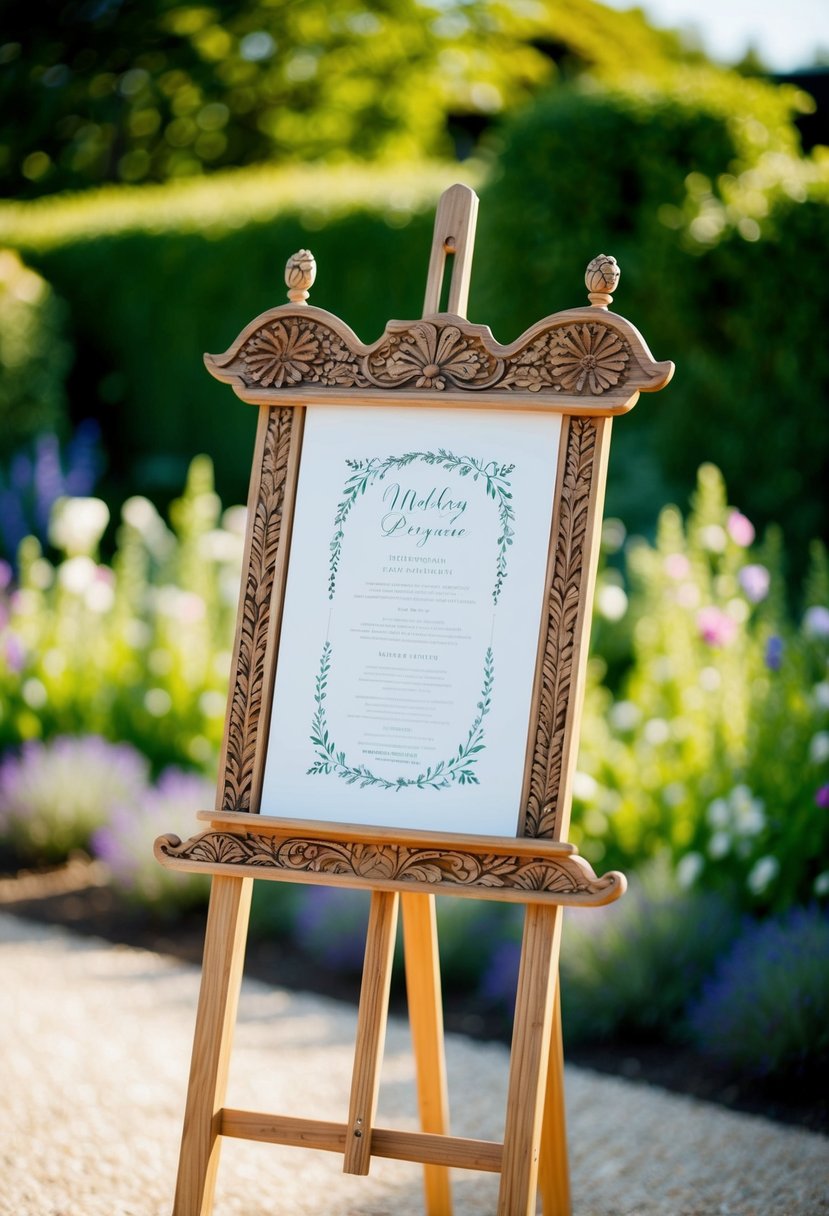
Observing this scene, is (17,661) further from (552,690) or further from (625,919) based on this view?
(552,690)

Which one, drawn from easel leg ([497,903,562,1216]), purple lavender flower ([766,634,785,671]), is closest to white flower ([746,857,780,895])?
purple lavender flower ([766,634,785,671])

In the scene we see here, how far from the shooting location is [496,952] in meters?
3.98

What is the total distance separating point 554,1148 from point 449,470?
4.17 feet

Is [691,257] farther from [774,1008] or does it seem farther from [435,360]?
[435,360]

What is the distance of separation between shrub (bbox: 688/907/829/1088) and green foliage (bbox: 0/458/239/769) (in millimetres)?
2380

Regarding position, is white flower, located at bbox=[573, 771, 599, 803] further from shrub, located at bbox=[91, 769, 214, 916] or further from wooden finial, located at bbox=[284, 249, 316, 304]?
wooden finial, located at bbox=[284, 249, 316, 304]

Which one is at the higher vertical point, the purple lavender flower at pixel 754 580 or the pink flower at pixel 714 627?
the purple lavender flower at pixel 754 580

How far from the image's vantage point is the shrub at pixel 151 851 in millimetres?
4527

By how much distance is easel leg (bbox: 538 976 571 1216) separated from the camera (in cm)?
229

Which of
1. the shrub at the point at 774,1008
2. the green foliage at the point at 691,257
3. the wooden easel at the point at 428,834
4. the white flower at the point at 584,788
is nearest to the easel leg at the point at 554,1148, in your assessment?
the wooden easel at the point at 428,834

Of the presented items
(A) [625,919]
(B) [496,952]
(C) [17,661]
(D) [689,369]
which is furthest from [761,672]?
(C) [17,661]

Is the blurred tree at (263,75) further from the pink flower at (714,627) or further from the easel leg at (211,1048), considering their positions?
the easel leg at (211,1048)

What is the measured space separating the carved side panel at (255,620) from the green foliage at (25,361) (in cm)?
679

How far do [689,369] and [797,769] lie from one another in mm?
2442
